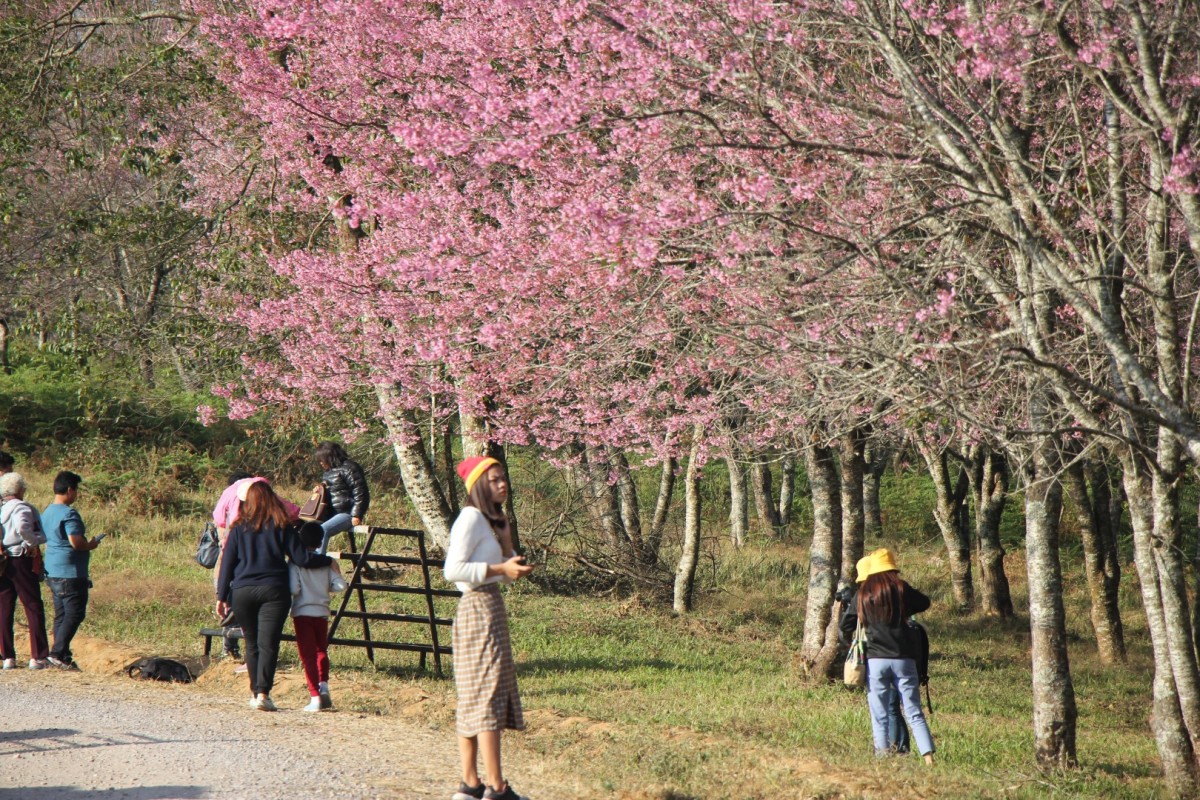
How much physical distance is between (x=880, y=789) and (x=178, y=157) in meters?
Result: 14.9

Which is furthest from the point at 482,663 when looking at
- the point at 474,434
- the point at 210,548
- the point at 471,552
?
the point at 474,434

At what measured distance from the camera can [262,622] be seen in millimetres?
9297

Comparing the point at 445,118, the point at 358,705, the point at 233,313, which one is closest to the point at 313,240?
the point at 233,313

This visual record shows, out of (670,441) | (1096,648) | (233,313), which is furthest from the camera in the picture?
(1096,648)

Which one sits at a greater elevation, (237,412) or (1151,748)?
(237,412)

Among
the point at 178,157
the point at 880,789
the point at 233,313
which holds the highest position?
the point at 178,157

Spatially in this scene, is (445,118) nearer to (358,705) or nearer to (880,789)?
(358,705)

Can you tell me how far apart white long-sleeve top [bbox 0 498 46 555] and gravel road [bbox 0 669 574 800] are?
4.48 ft

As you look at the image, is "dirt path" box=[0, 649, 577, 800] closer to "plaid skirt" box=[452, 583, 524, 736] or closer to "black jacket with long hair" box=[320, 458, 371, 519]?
"plaid skirt" box=[452, 583, 524, 736]

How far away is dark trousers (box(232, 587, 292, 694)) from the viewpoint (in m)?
9.23

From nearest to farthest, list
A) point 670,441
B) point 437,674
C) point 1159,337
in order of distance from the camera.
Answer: point 1159,337, point 437,674, point 670,441

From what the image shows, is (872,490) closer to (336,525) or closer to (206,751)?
(336,525)

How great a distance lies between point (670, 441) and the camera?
14.9m

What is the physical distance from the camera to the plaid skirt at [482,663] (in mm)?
6098
